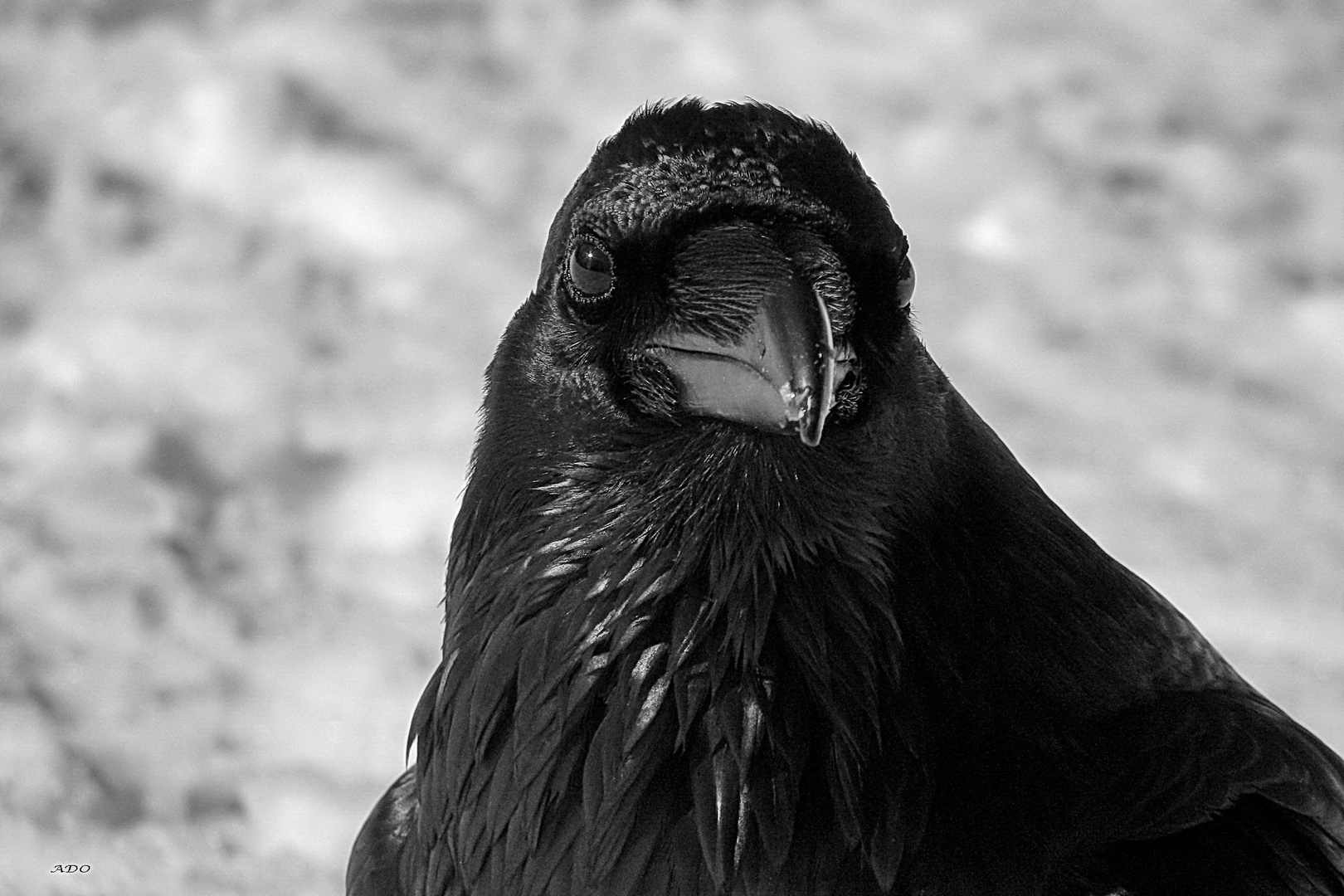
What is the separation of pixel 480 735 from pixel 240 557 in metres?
2.64

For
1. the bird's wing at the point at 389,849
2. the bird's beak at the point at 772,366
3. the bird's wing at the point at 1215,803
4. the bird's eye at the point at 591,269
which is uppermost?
the bird's eye at the point at 591,269

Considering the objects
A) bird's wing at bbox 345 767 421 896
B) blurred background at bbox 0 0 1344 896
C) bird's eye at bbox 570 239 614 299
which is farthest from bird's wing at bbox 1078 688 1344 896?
blurred background at bbox 0 0 1344 896

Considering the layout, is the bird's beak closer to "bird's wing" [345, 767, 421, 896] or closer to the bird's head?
the bird's head

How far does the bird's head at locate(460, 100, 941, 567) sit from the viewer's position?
2.10 metres

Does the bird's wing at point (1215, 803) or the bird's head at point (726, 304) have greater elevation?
the bird's head at point (726, 304)

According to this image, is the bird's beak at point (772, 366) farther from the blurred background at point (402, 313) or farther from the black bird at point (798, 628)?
the blurred background at point (402, 313)

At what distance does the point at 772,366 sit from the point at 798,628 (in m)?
0.39

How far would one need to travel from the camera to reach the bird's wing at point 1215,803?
2209mm

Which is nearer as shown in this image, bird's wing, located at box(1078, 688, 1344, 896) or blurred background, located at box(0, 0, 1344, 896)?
bird's wing, located at box(1078, 688, 1344, 896)

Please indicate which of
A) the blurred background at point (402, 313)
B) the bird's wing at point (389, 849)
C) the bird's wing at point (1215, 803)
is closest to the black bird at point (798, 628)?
the bird's wing at point (1215, 803)

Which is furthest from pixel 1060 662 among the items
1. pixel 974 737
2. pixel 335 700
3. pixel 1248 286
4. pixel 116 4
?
pixel 116 4

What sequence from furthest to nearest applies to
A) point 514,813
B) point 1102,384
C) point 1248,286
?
point 1248,286, point 1102,384, point 514,813

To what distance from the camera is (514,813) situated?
94.7 inches

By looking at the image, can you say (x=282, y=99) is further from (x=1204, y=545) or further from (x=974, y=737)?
(x=974, y=737)
